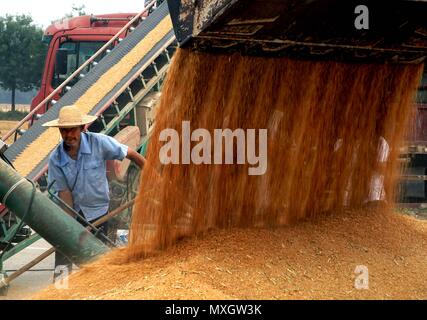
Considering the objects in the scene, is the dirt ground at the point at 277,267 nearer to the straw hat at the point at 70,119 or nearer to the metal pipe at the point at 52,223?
the metal pipe at the point at 52,223

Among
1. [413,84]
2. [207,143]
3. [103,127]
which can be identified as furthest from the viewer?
[103,127]

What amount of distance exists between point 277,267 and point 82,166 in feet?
6.71

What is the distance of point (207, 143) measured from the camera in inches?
145

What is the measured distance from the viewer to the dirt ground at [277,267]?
2.80 m

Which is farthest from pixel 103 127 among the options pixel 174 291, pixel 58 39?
pixel 174 291

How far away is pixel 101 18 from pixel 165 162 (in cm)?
653

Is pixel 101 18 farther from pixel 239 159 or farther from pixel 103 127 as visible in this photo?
pixel 239 159

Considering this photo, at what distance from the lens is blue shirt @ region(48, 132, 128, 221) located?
15.4ft

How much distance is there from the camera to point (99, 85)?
7.81 metres
